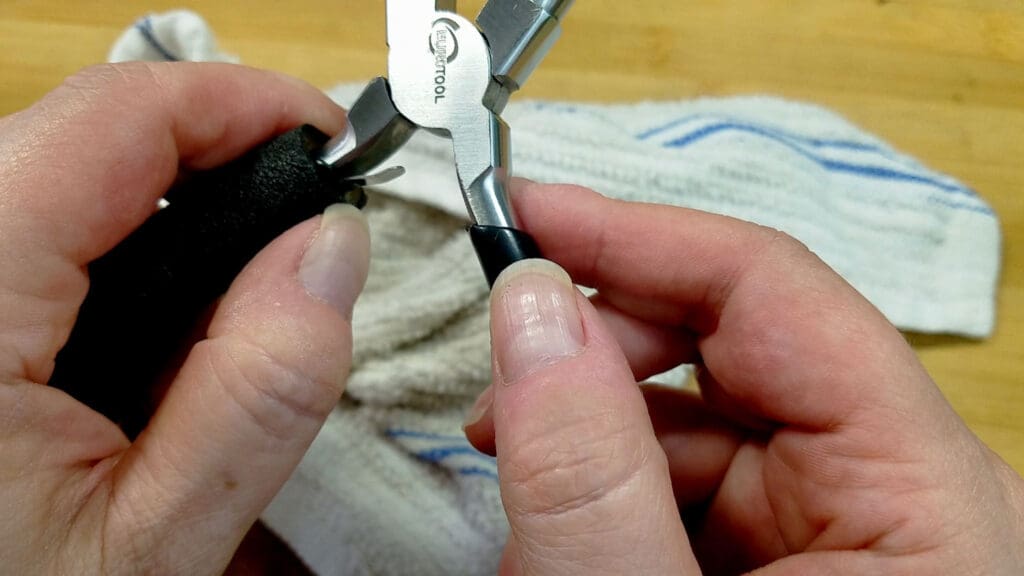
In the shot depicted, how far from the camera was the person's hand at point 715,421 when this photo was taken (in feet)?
0.98

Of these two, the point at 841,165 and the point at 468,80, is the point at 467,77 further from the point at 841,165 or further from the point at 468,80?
the point at 841,165

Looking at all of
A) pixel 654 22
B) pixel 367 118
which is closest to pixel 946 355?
pixel 654 22

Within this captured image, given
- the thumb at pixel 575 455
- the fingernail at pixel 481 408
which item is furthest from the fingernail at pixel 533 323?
the fingernail at pixel 481 408

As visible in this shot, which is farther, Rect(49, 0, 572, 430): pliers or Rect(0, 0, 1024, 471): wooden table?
Rect(0, 0, 1024, 471): wooden table

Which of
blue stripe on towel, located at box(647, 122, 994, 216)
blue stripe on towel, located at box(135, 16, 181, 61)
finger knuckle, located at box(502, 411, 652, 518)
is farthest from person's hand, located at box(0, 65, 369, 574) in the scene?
blue stripe on towel, located at box(647, 122, 994, 216)

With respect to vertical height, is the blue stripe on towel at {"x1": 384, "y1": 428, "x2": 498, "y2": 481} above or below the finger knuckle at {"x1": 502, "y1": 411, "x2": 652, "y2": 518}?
below

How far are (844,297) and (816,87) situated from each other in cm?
30

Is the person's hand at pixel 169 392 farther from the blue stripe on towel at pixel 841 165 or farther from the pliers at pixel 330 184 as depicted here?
the blue stripe on towel at pixel 841 165

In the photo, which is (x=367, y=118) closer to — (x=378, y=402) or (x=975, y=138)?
(x=378, y=402)

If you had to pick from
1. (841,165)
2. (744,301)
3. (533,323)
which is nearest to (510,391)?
(533,323)

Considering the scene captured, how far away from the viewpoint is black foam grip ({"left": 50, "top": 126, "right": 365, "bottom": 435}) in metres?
0.37

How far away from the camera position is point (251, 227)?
37cm

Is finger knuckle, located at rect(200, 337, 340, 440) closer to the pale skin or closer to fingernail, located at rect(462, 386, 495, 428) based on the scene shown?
the pale skin

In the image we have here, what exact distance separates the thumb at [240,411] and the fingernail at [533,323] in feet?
0.25
